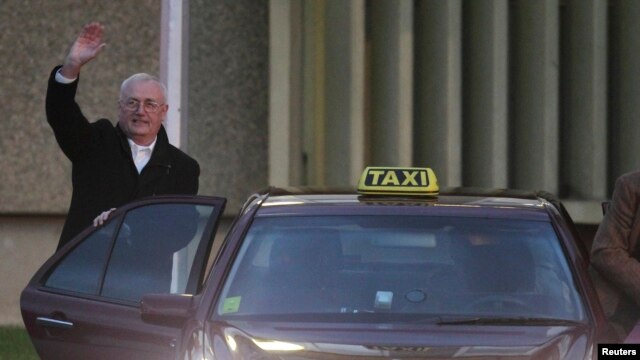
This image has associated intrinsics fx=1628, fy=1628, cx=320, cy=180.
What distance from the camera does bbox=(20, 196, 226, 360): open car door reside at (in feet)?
19.8

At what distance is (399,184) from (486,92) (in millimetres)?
5539

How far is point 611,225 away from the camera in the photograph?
241 inches

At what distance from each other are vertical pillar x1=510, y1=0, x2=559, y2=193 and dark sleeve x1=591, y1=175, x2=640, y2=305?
16.9ft

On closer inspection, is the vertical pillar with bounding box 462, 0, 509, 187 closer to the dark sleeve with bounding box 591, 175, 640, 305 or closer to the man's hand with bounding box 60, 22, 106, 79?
the man's hand with bounding box 60, 22, 106, 79

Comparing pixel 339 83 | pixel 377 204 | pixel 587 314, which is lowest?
pixel 587 314

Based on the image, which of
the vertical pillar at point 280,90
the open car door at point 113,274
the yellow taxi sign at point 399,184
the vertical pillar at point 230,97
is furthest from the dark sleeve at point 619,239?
the vertical pillar at point 230,97

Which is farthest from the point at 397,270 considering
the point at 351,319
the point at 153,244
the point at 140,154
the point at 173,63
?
the point at 173,63

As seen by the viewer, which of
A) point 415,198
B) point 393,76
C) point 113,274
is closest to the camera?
point 415,198

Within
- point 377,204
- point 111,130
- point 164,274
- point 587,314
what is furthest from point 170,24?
point 587,314

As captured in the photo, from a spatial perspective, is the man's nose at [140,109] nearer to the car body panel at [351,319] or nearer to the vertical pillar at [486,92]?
the car body panel at [351,319]

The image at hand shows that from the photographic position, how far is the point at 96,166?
7105mm

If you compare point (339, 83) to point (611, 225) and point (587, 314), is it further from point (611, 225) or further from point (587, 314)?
point (587, 314)

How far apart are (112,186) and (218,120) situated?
14.7 ft

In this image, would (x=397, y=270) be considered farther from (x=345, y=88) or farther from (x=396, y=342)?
(x=345, y=88)
